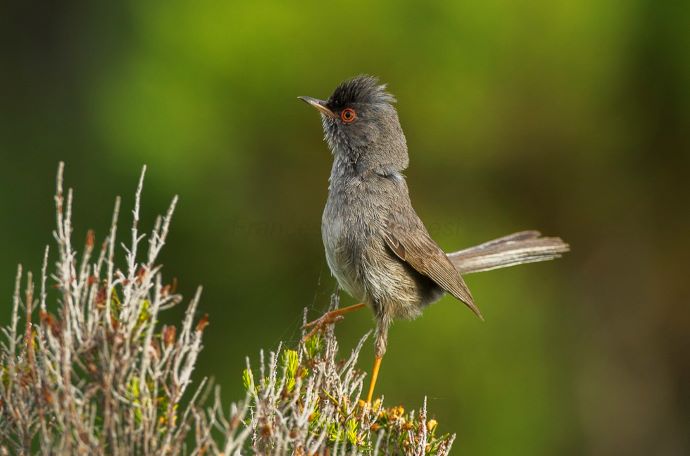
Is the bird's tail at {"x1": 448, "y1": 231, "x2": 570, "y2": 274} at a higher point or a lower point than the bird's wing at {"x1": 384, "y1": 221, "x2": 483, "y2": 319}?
higher

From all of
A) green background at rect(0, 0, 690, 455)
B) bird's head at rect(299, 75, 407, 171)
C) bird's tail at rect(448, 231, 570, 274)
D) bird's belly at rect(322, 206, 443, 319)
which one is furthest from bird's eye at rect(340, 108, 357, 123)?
green background at rect(0, 0, 690, 455)

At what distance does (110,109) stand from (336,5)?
2483 millimetres

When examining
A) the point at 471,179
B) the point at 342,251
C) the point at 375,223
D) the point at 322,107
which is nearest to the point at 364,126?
the point at 322,107

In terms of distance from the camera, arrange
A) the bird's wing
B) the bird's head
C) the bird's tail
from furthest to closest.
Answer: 1. the bird's tail
2. the bird's head
3. the bird's wing

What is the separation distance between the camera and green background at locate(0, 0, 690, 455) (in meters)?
8.35

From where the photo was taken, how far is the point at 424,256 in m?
5.12

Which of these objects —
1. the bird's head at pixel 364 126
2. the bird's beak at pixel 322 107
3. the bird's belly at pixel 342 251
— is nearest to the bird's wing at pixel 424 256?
the bird's belly at pixel 342 251

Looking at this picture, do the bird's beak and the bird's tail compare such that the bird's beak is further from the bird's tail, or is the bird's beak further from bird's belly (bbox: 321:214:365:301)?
the bird's tail

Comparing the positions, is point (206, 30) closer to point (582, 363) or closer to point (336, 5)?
point (336, 5)

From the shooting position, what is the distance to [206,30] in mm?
8633

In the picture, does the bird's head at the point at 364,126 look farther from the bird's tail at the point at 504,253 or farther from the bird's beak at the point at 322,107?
the bird's tail at the point at 504,253

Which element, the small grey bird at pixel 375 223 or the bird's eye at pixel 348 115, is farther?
the bird's eye at pixel 348 115

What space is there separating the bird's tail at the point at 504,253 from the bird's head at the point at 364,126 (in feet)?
3.10

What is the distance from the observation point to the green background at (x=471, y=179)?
8.35 m
